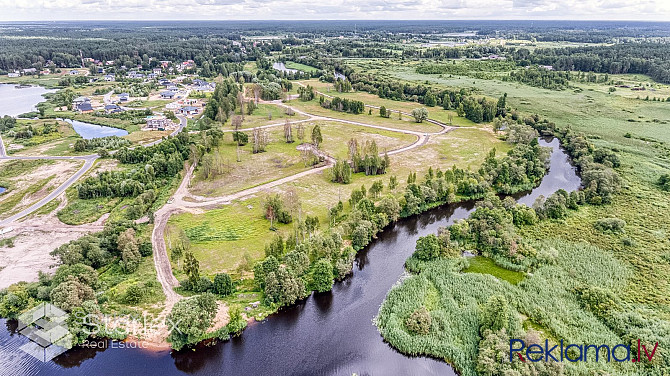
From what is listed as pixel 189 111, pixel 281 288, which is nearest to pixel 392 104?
pixel 189 111

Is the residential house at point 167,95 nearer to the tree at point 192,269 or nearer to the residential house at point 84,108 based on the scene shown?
the residential house at point 84,108

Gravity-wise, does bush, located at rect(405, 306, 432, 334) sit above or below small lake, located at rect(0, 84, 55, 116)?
below

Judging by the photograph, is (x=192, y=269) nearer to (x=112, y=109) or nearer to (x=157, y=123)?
(x=157, y=123)

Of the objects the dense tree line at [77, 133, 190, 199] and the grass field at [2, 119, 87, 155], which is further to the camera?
the grass field at [2, 119, 87, 155]

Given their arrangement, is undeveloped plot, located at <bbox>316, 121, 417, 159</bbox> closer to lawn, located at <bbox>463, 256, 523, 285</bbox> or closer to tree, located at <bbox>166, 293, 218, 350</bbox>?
lawn, located at <bbox>463, 256, 523, 285</bbox>

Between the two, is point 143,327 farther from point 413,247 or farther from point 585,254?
point 585,254

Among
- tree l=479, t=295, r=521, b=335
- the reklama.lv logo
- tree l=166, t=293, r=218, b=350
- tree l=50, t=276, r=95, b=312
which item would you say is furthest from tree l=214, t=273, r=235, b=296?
the reklama.lv logo

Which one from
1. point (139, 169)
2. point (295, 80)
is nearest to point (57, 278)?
point (139, 169)
